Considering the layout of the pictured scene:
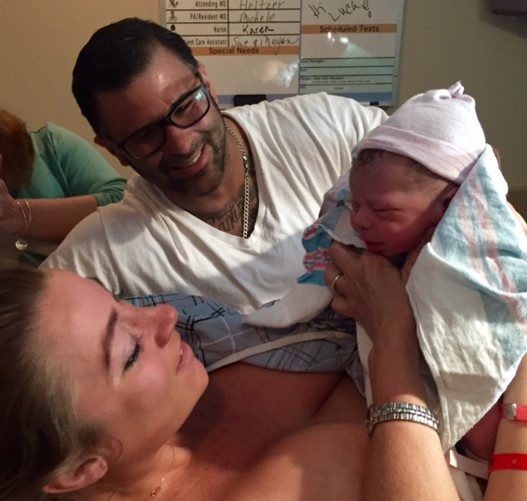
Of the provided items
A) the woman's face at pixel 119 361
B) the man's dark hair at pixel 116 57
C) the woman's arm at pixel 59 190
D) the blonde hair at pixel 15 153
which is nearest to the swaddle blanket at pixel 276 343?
the woman's face at pixel 119 361

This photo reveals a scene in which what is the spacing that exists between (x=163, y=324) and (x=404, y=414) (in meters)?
0.41

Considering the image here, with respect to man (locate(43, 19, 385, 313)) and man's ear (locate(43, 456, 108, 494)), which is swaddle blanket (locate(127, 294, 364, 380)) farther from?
man's ear (locate(43, 456, 108, 494))

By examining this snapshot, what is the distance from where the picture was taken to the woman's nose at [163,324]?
1000mm

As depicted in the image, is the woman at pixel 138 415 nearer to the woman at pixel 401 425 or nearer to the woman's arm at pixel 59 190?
the woman at pixel 401 425

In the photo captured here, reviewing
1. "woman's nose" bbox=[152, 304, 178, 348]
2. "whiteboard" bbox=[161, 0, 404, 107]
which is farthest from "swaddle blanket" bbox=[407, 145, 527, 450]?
"whiteboard" bbox=[161, 0, 404, 107]

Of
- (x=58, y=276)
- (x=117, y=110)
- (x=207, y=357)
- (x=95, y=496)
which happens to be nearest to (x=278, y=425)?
(x=207, y=357)

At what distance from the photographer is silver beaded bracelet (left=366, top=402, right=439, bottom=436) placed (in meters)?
0.90

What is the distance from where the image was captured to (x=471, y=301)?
36.3 inches

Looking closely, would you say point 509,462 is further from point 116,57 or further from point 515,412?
point 116,57

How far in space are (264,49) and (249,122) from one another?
102 centimetres

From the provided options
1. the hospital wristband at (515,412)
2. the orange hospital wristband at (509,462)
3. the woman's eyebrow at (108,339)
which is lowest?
the orange hospital wristband at (509,462)

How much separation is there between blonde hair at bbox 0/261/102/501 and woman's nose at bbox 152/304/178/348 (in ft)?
0.56

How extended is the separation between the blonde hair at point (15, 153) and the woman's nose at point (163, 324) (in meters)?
1.12

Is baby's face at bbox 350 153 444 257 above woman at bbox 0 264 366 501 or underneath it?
above
